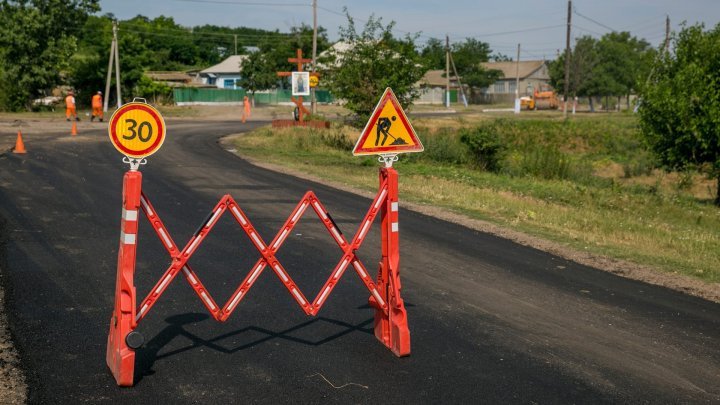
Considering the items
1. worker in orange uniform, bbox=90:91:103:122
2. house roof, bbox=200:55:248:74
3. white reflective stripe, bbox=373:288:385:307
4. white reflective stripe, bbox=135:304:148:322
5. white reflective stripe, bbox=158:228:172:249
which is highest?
house roof, bbox=200:55:248:74

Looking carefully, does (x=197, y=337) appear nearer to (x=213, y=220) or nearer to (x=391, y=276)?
(x=213, y=220)

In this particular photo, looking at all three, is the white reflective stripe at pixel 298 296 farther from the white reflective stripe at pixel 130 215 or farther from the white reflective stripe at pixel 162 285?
the white reflective stripe at pixel 130 215

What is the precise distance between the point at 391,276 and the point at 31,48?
53207 millimetres

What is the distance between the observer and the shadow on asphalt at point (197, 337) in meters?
6.49

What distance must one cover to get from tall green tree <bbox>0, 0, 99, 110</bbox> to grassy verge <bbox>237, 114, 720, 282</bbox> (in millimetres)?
26156

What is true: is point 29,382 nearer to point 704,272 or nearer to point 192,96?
point 704,272

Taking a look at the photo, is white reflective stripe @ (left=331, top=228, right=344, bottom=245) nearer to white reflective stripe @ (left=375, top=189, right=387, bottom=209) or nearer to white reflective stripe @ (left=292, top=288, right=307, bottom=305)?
white reflective stripe @ (left=375, top=189, right=387, bottom=209)

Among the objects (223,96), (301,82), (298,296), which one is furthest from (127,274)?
(223,96)

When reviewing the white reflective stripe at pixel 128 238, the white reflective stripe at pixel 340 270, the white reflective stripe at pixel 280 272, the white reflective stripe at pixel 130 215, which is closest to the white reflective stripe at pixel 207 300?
the white reflective stripe at pixel 280 272

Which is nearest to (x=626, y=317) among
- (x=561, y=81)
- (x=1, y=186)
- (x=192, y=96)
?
(x=1, y=186)

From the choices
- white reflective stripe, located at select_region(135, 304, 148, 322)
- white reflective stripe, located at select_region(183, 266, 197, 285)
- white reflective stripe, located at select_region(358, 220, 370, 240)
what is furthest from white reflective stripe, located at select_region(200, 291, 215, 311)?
white reflective stripe, located at select_region(358, 220, 370, 240)

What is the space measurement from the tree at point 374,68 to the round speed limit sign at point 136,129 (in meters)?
22.4

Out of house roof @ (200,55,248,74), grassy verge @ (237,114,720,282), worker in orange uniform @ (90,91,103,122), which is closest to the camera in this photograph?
grassy verge @ (237,114,720,282)

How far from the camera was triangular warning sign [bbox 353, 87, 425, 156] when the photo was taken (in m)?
6.91
